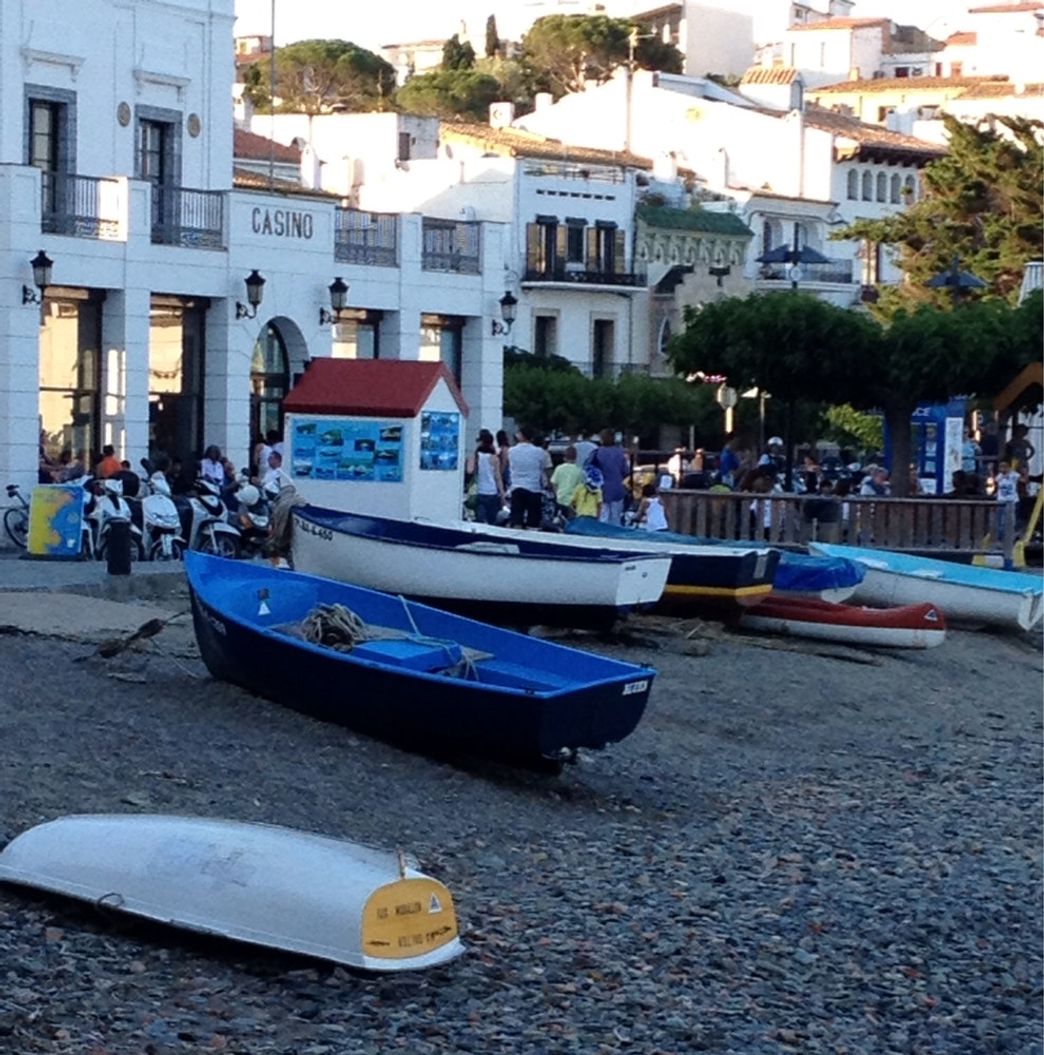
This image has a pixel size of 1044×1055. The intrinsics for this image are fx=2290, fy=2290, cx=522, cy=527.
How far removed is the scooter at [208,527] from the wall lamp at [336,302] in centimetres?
931

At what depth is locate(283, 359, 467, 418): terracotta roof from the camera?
76.1 feet

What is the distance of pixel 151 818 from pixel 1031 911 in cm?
519

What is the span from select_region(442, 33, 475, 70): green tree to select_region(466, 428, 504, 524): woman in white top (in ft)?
284

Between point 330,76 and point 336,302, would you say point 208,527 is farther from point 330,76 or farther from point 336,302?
point 330,76

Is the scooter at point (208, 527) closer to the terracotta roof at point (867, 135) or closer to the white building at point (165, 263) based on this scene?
the white building at point (165, 263)

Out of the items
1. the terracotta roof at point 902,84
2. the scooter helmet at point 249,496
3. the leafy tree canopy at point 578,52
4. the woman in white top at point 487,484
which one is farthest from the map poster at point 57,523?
the leafy tree canopy at point 578,52

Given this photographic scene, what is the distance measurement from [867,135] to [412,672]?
72.5m

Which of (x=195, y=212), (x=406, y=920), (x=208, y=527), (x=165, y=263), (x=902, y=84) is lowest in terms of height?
Result: (x=406, y=920)

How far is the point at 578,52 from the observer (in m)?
110

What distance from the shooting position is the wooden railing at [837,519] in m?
27.8

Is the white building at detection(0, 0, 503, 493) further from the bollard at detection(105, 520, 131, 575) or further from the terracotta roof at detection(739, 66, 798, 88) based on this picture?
the terracotta roof at detection(739, 66, 798, 88)

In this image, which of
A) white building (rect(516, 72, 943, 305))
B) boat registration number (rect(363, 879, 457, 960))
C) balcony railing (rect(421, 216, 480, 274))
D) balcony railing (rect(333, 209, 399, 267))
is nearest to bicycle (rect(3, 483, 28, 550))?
balcony railing (rect(333, 209, 399, 267))

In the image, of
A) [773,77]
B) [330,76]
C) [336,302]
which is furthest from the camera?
[330,76]

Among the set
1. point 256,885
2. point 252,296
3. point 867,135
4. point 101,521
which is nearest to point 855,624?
point 101,521
